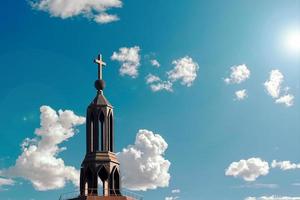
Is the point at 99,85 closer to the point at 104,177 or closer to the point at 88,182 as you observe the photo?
the point at 104,177

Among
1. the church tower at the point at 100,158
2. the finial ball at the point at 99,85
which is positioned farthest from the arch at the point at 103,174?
the finial ball at the point at 99,85

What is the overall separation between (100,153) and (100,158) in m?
0.63

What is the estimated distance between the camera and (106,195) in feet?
220

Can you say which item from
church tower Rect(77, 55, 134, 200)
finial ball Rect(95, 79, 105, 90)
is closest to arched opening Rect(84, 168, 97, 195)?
church tower Rect(77, 55, 134, 200)

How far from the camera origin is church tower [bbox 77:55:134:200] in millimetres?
68188

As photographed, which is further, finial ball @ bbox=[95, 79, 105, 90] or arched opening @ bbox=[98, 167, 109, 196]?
finial ball @ bbox=[95, 79, 105, 90]

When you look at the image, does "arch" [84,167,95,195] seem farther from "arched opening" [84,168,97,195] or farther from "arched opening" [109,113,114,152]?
"arched opening" [109,113,114,152]

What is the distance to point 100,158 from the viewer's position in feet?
226

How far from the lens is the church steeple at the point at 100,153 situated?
6838 centimetres

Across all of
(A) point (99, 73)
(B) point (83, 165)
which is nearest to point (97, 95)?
(A) point (99, 73)

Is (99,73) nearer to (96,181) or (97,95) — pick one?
(97,95)

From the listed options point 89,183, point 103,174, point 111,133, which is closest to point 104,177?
point 103,174

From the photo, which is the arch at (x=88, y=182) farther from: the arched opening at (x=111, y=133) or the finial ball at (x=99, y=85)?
the finial ball at (x=99, y=85)

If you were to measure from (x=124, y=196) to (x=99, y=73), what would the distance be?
14.4 meters
